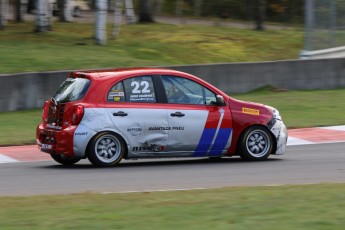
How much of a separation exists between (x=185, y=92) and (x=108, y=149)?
1465 millimetres

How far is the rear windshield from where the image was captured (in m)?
12.8

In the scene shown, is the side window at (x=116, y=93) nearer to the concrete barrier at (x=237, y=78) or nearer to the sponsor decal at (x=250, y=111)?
the sponsor decal at (x=250, y=111)

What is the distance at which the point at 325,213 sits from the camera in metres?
8.07

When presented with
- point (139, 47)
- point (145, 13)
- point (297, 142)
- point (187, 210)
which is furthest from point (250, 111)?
point (145, 13)

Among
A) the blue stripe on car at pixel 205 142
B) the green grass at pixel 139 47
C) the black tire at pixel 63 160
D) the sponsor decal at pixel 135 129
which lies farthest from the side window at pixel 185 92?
the green grass at pixel 139 47

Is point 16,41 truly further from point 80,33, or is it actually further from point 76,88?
point 76,88

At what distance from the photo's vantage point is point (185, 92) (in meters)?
13.3

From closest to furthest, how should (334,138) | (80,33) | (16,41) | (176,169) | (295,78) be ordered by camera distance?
(176,169) < (334,138) < (295,78) < (16,41) < (80,33)

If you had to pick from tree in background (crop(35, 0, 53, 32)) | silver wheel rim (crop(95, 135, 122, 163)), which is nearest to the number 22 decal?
silver wheel rim (crop(95, 135, 122, 163))

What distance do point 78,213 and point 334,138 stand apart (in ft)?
31.7

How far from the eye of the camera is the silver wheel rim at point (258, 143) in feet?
44.3

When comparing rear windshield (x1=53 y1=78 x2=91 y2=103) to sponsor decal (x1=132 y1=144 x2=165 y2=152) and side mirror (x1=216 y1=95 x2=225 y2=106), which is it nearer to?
sponsor decal (x1=132 y1=144 x2=165 y2=152)

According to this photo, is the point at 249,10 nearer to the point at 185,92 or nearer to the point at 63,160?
the point at 185,92

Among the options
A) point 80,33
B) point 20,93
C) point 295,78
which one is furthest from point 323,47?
point 20,93
